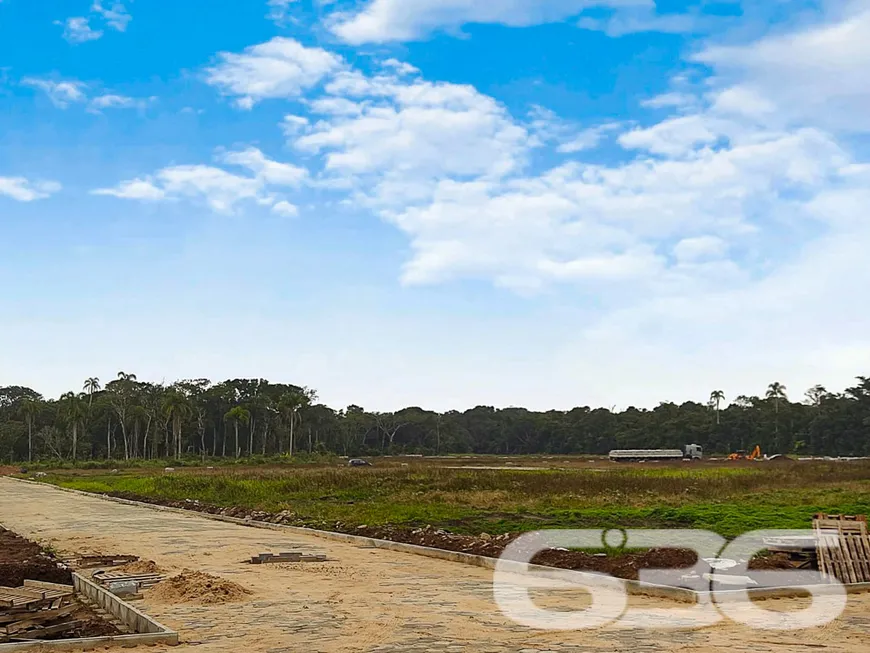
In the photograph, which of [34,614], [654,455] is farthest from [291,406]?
[34,614]

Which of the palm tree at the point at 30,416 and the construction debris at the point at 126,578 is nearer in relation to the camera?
the construction debris at the point at 126,578

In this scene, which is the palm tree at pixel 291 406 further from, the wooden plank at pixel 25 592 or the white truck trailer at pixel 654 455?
the wooden plank at pixel 25 592

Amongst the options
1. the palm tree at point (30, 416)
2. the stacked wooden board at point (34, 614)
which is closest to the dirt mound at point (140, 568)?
the stacked wooden board at point (34, 614)

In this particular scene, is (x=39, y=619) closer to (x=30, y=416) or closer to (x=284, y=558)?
(x=284, y=558)

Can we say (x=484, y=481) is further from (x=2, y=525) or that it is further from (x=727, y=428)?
(x=727, y=428)

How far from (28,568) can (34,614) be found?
15.0ft

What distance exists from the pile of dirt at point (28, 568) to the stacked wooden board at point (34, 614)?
1.26 m

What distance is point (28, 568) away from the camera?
564 inches

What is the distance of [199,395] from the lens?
115 metres

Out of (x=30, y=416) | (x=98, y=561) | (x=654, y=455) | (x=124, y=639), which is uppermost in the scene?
(x=30, y=416)

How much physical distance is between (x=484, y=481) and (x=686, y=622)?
29663 mm

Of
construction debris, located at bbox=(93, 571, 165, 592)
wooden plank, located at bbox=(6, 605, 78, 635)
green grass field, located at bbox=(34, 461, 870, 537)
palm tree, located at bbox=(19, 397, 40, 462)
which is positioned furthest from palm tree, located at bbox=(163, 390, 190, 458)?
wooden plank, located at bbox=(6, 605, 78, 635)

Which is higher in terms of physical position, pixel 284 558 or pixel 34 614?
pixel 34 614

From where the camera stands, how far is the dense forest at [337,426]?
101 m
